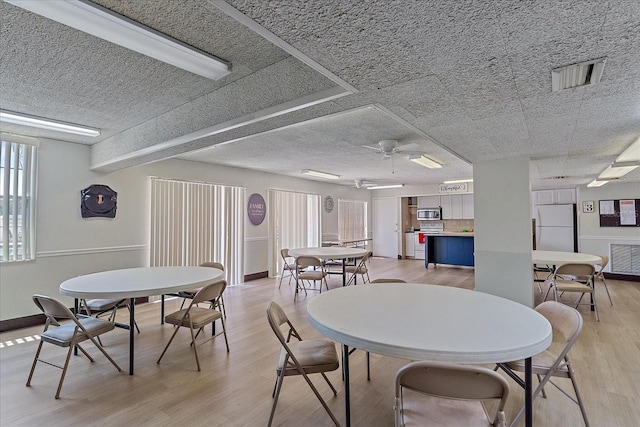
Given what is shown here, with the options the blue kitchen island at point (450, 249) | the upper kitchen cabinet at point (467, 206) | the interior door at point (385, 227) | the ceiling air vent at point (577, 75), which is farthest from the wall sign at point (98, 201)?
the upper kitchen cabinet at point (467, 206)

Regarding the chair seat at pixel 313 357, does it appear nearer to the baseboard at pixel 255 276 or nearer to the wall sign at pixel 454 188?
the baseboard at pixel 255 276

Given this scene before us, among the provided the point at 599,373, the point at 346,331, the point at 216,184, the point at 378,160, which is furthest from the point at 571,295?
the point at 216,184

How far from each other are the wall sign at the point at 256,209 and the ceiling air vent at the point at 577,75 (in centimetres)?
565

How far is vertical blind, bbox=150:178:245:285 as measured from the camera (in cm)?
498

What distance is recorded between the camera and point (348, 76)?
5.50 ft

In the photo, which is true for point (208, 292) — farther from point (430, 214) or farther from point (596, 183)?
point (430, 214)

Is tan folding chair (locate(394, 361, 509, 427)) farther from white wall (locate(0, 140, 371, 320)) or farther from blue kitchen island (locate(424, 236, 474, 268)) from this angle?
blue kitchen island (locate(424, 236, 474, 268))

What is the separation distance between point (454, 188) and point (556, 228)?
2.67 m

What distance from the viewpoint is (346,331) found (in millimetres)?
1522

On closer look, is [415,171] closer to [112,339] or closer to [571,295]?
[571,295]

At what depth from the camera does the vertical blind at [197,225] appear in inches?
196

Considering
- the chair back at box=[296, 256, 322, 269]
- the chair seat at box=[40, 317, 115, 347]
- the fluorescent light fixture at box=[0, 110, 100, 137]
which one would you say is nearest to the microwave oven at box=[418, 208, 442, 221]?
the chair back at box=[296, 256, 322, 269]

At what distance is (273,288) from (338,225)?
3.85 metres

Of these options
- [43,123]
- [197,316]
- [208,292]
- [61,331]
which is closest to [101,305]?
[61,331]
